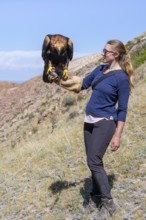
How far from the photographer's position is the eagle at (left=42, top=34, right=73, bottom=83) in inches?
200

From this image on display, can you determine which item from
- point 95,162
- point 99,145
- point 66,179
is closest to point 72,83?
point 99,145

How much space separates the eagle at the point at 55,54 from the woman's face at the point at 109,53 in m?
0.39

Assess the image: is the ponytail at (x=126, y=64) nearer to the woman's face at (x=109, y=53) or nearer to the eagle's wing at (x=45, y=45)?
the woman's face at (x=109, y=53)

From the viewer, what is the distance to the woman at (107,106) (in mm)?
5227

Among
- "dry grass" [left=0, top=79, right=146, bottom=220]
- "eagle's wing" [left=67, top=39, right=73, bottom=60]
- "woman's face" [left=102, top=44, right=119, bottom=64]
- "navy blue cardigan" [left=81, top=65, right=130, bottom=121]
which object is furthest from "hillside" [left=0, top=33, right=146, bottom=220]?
"eagle's wing" [left=67, top=39, right=73, bottom=60]

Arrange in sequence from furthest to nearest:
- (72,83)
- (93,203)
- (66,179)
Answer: (66,179) < (93,203) < (72,83)

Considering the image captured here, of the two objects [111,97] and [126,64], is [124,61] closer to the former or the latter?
[126,64]

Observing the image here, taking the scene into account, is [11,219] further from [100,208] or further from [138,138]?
[138,138]

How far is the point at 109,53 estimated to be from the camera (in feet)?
17.2

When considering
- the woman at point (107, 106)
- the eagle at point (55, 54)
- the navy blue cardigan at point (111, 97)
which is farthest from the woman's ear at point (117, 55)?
the eagle at point (55, 54)

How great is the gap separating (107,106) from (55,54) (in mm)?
861

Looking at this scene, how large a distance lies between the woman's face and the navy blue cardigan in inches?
6.9

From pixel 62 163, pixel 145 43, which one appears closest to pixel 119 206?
pixel 62 163

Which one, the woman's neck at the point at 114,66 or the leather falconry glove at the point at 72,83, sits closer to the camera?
the woman's neck at the point at 114,66
